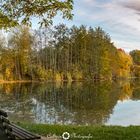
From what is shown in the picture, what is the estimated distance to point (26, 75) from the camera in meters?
71.8

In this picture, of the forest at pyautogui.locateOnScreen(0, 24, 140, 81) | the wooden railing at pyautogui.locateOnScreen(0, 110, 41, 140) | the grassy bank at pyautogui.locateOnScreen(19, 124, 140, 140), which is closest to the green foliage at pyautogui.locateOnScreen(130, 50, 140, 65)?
the forest at pyautogui.locateOnScreen(0, 24, 140, 81)

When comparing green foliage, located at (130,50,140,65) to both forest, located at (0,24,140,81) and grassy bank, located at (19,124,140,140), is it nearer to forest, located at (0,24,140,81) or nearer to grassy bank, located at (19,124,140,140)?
forest, located at (0,24,140,81)

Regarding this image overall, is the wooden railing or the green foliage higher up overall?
the green foliage

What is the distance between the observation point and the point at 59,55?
261ft

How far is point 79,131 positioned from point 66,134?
2.41 ft

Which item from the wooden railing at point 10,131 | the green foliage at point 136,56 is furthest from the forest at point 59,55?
the wooden railing at point 10,131

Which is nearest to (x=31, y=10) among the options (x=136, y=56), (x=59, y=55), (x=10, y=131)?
(x=10, y=131)

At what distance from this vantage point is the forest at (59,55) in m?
68.8

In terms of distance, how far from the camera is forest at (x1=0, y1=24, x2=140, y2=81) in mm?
68812

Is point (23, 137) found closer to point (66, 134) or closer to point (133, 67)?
point (66, 134)

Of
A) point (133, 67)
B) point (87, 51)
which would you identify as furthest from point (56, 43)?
point (133, 67)
